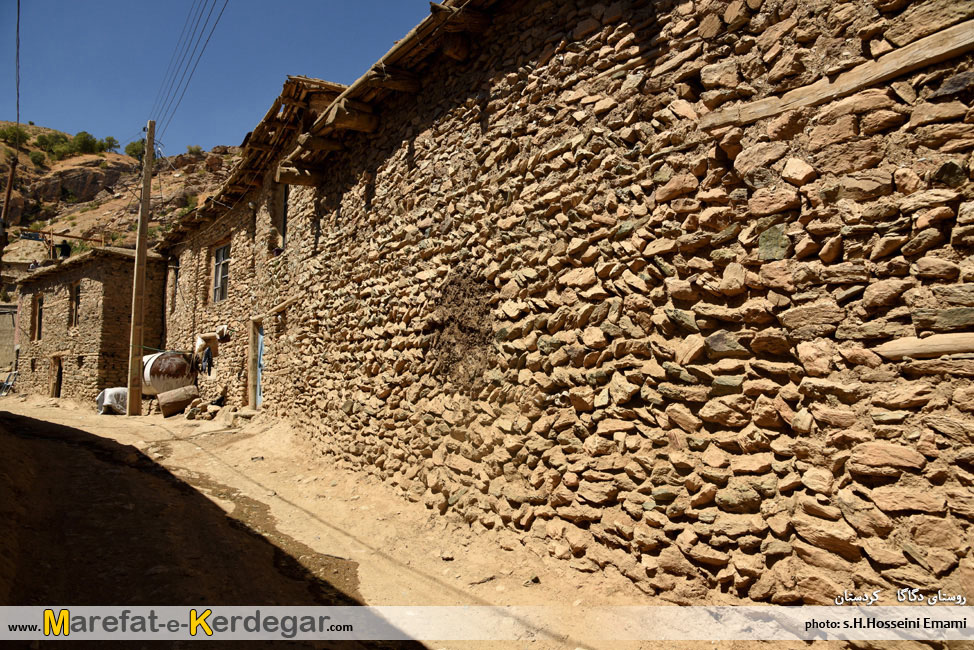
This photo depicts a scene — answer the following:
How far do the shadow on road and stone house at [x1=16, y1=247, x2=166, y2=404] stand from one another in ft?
42.8

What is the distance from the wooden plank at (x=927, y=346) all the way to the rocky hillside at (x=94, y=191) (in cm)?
3061

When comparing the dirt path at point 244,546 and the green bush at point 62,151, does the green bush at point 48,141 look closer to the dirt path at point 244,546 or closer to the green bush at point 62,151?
the green bush at point 62,151

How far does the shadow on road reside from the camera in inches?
122

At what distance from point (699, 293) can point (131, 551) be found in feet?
13.9

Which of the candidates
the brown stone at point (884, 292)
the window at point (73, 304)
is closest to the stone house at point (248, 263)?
the window at point (73, 304)

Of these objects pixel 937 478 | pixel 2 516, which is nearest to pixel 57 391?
pixel 2 516

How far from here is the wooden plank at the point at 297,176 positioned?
8.27m

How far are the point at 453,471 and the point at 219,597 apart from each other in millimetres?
2191

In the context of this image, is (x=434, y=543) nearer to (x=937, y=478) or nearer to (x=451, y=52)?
(x=937, y=478)

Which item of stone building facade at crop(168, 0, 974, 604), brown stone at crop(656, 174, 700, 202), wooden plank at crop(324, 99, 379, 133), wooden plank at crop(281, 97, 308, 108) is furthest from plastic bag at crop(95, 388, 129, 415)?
brown stone at crop(656, 174, 700, 202)

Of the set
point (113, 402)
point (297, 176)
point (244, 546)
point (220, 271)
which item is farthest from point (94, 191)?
point (244, 546)

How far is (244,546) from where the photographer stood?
450 centimetres

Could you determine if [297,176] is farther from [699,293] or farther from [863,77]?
[863,77]

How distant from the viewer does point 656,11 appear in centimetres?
375
